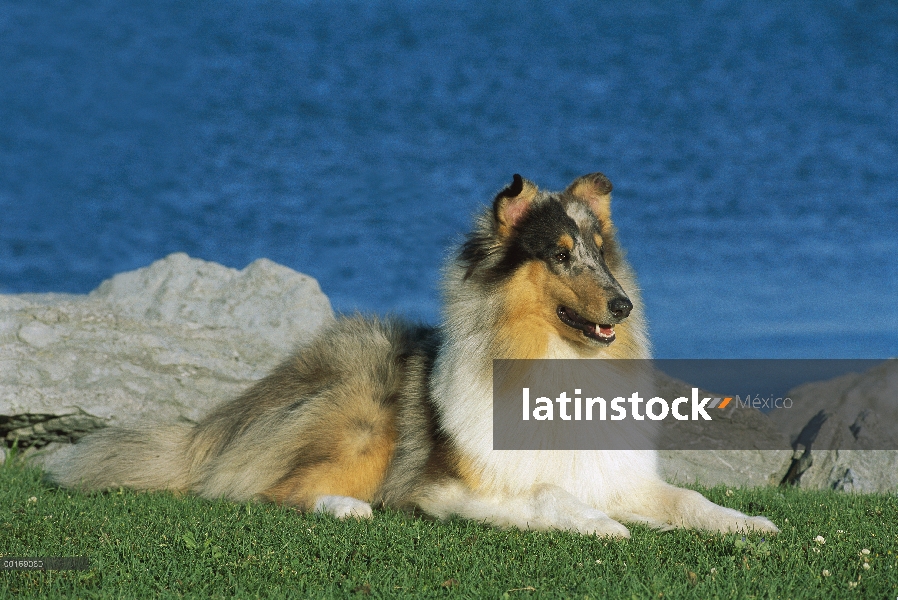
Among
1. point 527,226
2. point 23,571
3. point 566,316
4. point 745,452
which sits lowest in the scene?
point 23,571

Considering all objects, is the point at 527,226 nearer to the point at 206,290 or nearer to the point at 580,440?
the point at 580,440

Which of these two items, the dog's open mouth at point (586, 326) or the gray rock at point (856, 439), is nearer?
the dog's open mouth at point (586, 326)

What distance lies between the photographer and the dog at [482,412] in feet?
20.1

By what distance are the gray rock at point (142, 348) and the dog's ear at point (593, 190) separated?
156 inches

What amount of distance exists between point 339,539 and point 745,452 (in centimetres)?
673

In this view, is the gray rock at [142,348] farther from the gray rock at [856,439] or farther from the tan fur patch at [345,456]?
the gray rock at [856,439]

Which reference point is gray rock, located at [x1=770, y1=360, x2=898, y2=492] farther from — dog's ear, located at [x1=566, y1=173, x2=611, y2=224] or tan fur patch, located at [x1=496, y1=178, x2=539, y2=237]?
tan fur patch, located at [x1=496, y1=178, x2=539, y2=237]

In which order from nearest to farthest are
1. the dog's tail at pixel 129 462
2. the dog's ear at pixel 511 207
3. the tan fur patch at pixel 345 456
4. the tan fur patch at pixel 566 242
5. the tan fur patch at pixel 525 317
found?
the tan fur patch at pixel 566 242 < the tan fur patch at pixel 525 317 < the dog's ear at pixel 511 207 < the tan fur patch at pixel 345 456 < the dog's tail at pixel 129 462

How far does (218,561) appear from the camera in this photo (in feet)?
17.4

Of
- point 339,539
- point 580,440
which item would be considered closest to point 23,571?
point 339,539

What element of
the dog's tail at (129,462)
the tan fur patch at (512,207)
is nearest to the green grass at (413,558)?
the dog's tail at (129,462)

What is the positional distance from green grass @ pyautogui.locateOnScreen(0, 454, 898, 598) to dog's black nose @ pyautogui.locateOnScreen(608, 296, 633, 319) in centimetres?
153

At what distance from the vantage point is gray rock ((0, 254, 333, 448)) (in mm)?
9680

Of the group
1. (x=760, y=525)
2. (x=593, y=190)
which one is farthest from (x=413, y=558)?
(x=593, y=190)
